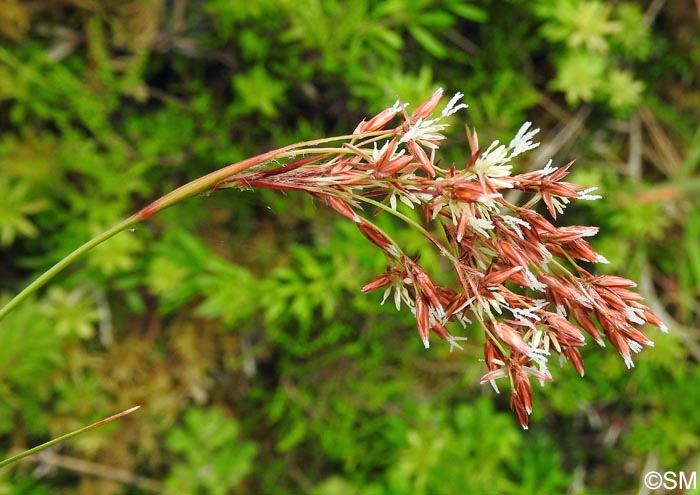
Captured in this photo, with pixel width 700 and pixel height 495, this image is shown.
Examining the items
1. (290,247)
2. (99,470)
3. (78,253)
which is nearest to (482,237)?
(78,253)

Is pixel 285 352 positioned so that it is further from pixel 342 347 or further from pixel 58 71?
pixel 58 71

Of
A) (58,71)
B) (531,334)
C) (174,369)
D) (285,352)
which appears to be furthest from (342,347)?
(531,334)

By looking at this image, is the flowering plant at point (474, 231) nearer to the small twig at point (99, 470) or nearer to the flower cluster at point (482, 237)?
the flower cluster at point (482, 237)
